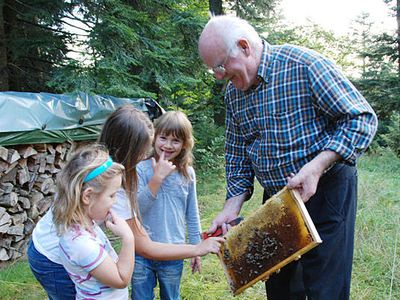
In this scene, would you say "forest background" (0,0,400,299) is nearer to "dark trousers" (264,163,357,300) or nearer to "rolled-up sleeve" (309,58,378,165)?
"dark trousers" (264,163,357,300)

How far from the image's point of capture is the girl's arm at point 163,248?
6.81 feet

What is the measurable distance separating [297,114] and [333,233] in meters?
0.68

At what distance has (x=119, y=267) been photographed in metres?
1.68

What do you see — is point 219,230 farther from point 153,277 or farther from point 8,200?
point 8,200

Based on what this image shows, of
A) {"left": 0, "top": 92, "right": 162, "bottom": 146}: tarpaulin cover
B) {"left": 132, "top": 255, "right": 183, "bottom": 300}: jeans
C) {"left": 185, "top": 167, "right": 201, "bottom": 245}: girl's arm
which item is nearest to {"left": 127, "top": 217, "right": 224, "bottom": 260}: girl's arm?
{"left": 132, "top": 255, "right": 183, "bottom": 300}: jeans

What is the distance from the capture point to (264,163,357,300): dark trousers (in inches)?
79.9

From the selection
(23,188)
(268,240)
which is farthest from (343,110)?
(23,188)

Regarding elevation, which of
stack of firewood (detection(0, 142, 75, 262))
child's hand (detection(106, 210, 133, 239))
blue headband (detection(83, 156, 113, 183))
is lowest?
stack of firewood (detection(0, 142, 75, 262))

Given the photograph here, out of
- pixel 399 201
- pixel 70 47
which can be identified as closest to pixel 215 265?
pixel 399 201

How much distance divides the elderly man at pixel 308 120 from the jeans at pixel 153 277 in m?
0.87

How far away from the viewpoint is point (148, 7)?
26.7ft

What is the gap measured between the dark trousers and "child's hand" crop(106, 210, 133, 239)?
104 centimetres

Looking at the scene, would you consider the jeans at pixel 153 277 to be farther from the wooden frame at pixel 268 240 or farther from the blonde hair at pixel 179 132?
the blonde hair at pixel 179 132

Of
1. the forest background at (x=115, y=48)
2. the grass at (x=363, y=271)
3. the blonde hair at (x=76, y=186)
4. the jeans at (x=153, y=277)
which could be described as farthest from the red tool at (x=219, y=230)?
the forest background at (x=115, y=48)
